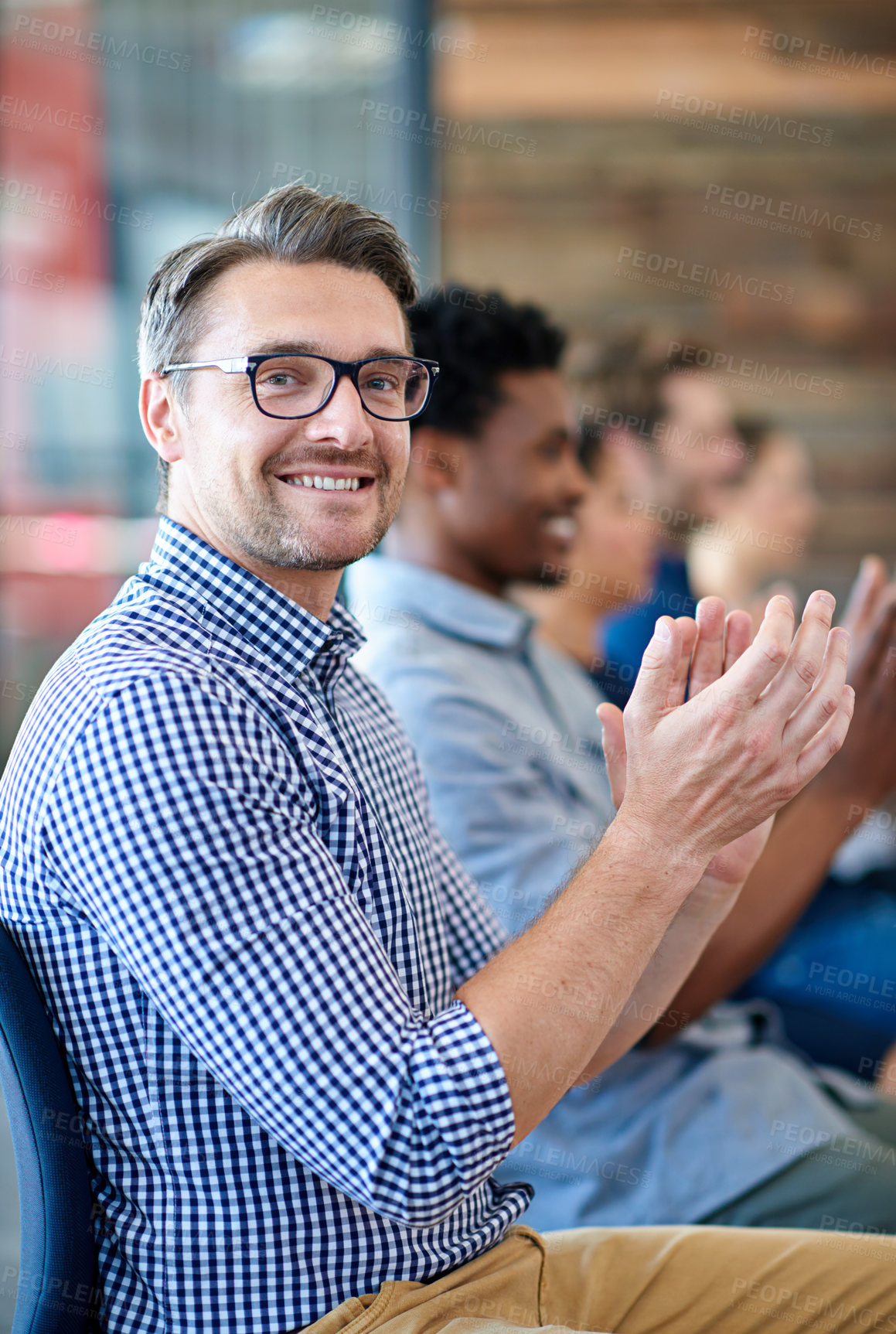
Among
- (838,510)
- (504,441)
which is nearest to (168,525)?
(504,441)

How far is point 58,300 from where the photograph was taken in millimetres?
3090

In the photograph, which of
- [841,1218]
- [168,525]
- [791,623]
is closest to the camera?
[791,623]

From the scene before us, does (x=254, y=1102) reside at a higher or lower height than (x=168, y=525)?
lower

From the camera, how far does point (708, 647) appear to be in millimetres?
972

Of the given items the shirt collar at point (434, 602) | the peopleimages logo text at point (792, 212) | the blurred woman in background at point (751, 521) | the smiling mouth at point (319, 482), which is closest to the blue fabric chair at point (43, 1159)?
the smiling mouth at point (319, 482)

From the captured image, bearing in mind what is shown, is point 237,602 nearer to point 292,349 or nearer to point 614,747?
point 292,349

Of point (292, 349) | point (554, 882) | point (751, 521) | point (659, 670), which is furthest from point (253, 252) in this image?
point (751, 521)

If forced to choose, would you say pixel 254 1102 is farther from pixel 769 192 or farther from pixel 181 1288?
pixel 769 192

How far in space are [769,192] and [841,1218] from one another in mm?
3528

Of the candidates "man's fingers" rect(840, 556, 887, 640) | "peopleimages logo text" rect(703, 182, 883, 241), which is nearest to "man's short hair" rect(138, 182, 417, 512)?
"man's fingers" rect(840, 556, 887, 640)

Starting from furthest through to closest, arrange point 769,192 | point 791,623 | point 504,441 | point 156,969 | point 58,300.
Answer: point 769,192, point 58,300, point 504,441, point 791,623, point 156,969

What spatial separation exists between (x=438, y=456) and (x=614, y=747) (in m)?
0.74

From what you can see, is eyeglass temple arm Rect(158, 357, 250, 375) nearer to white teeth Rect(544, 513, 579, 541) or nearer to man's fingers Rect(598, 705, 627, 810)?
man's fingers Rect(598, 705, 627, 810)

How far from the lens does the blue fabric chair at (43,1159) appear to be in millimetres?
828
